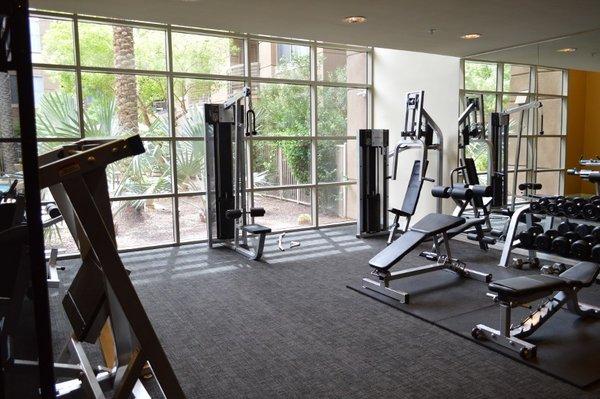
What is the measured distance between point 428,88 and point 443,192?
2.25 metres

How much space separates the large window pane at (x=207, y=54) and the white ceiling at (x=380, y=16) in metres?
1.46

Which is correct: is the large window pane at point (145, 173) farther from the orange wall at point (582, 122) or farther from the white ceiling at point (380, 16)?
the orange wall at point (582, 122)

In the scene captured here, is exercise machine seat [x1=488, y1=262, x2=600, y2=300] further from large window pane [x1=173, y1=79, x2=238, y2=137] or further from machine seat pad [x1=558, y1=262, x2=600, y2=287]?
large window pane [x1=173, y1=79, x2=238, y2=137]

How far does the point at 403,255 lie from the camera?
3.96 metres

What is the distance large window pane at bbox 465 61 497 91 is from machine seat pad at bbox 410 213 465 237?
2321 mm

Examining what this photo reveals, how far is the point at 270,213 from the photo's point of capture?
7023 millimetres

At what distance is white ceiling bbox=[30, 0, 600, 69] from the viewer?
12.8ft

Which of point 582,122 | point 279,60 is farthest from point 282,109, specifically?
point 582,122

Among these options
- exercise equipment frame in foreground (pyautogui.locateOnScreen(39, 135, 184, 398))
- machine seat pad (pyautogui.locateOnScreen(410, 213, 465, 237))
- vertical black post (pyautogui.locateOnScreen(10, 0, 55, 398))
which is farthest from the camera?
machine seat pad (pyautogui.locateOnScreen(410, 213, 465, 237))

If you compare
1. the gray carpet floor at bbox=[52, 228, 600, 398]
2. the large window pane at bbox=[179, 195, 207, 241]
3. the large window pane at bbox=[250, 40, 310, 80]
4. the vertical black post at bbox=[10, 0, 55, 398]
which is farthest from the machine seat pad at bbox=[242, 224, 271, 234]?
the vertical black post at bbox=[10, 0, 55, 398]

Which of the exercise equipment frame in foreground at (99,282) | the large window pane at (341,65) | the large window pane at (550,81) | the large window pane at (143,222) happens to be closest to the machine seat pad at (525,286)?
the exercise equipment frame in foreground at (99,282)

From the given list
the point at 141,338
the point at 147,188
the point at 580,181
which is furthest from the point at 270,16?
the point at 580,181

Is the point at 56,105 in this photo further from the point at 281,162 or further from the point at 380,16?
the point at 380,16

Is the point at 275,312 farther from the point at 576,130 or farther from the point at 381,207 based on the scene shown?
the point at 576,130
